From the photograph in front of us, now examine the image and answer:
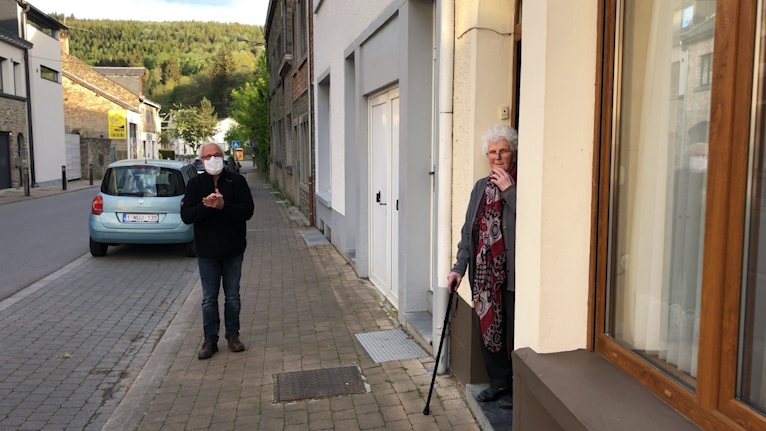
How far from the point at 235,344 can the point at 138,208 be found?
214 inches

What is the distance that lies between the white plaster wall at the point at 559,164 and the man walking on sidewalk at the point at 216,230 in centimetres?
279

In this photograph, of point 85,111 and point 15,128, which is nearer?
point 15,128

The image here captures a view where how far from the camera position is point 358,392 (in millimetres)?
4246

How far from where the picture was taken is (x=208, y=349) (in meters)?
5.04

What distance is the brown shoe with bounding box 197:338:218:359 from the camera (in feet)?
16.4

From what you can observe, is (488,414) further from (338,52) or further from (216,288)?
(338,52)

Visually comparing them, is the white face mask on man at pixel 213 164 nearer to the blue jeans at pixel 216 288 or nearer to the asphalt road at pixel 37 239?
the blue jeans at pixel 216 288

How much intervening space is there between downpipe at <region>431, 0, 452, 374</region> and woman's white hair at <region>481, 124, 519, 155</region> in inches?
29.6

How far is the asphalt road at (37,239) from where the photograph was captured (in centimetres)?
864

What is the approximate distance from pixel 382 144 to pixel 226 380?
11.1 ft

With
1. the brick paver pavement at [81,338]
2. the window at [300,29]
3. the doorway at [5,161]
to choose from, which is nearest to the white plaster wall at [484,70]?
the brick paver pavement at [81,338]

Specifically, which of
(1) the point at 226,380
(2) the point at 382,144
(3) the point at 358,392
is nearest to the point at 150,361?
(1) the point at 226,380

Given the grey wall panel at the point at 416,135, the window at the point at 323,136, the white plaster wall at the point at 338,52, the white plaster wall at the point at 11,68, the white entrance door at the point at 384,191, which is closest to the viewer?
the grey wall panel at the point at 416,135

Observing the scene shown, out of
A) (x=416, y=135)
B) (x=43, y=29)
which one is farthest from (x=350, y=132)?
(x=43, y=29)
